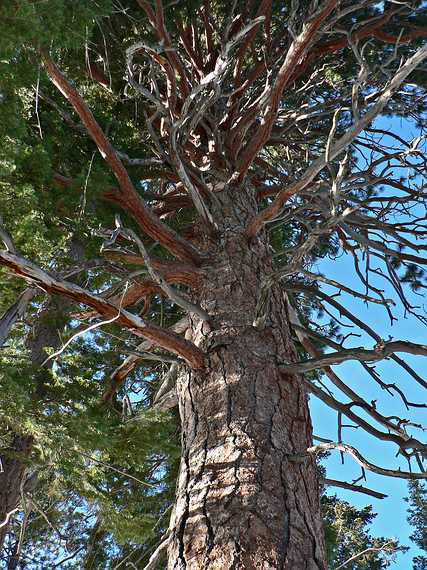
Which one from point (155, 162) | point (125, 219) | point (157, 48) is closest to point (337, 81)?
point (155, 162)

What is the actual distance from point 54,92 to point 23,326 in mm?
2429

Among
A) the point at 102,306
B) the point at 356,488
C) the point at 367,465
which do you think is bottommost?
the point at 367,465

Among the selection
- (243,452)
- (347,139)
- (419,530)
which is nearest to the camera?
(243,452)

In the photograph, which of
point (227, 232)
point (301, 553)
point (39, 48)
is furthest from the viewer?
point (227, 232)

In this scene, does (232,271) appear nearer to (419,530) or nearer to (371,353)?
(371,353)

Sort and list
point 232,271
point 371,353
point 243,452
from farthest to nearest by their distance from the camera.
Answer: point 232,271, point 371,353, point 243,452

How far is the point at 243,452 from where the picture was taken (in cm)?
266

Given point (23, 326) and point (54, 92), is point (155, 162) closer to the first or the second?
point (54, 92)

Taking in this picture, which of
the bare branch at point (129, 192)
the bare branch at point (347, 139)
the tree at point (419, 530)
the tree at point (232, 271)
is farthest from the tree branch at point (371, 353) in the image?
the tree at point (419, 530)

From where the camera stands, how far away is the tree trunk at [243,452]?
2.35 meters

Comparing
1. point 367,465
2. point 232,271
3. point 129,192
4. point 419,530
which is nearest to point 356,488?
point 367,465

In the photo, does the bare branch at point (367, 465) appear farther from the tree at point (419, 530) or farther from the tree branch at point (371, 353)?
the tree at point (419, 530)

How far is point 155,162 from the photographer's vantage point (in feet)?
17.3

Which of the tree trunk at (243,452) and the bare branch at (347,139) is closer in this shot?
the tree trunk at (243,452)
